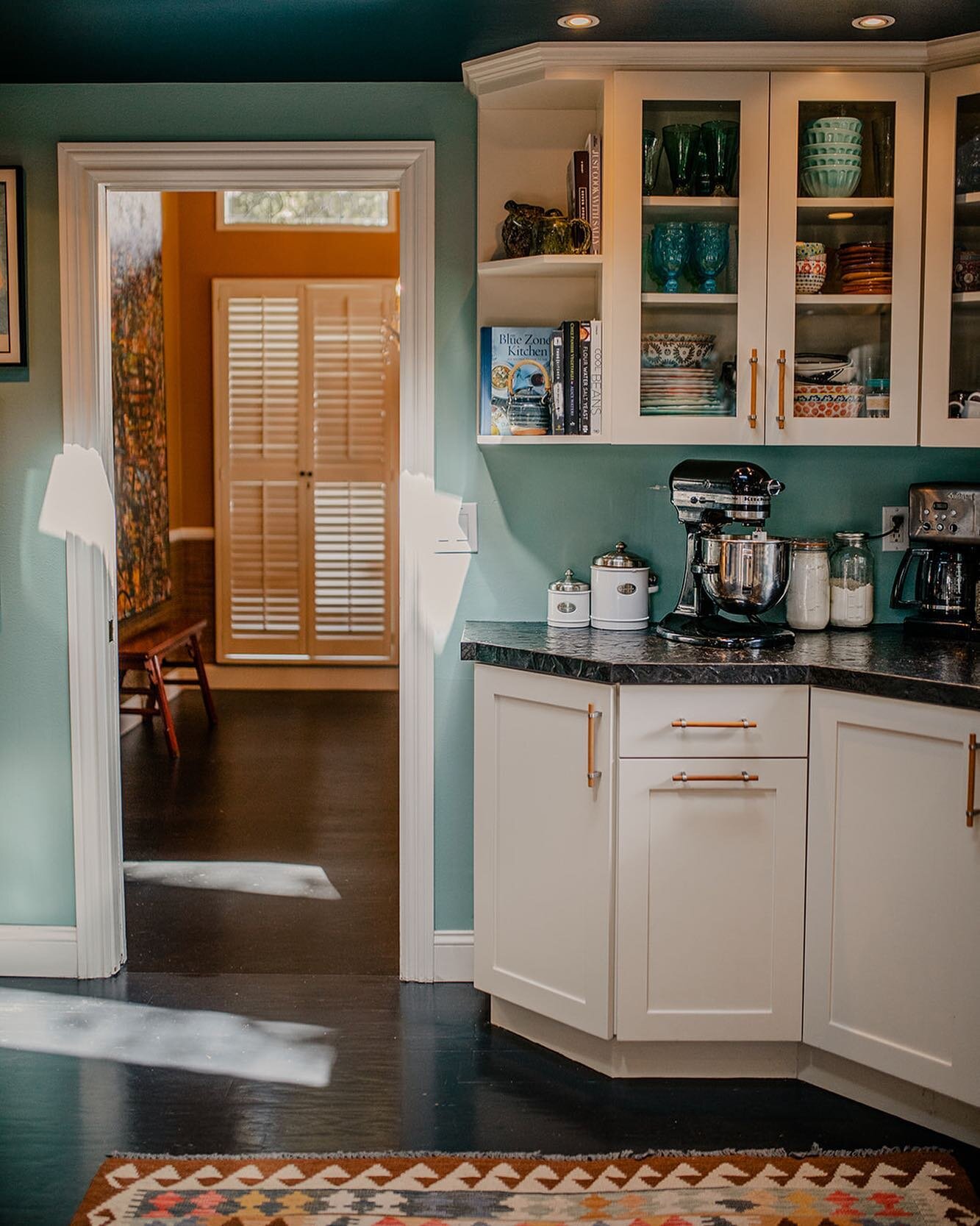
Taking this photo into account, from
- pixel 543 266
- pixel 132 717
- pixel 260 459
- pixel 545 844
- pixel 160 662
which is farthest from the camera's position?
pixel 260 459

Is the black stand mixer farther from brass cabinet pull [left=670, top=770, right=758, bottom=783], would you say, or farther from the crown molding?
A: the crown molding

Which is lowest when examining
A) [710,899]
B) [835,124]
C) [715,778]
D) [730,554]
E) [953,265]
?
[710,899]

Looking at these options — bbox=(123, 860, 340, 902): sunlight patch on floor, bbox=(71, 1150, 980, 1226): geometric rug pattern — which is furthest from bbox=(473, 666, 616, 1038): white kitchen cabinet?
bbox=(123, 860, 340, 902): sunlight patch on floor

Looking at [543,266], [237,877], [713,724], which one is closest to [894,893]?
[713,724]

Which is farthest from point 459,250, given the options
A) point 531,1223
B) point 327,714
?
point 327,714

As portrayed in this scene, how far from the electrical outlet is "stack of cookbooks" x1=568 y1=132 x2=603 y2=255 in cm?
100

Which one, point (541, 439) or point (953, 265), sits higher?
point (953, 265)

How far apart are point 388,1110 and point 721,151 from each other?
2224mm

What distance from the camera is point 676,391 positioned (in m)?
2.92

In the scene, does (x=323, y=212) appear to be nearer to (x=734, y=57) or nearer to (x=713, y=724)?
(x=734, y=57)

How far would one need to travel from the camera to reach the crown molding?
279 cm

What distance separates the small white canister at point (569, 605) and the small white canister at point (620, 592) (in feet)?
0.11

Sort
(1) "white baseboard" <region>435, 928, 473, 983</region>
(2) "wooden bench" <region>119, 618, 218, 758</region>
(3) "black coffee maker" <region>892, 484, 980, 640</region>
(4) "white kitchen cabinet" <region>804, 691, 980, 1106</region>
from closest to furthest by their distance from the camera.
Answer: (4) "white kitchen cabinet" <region>804, 691, 980, 1106</region>
(3) "black coffee maker" <region>892, 484, 980, 640</region>
(1) "white baseboard" <region>435, 928, 473, 983</region>
(2) "wooden bench" <region>119, 618, 218, 758</region>

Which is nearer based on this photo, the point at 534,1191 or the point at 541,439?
the point at 534,1191
